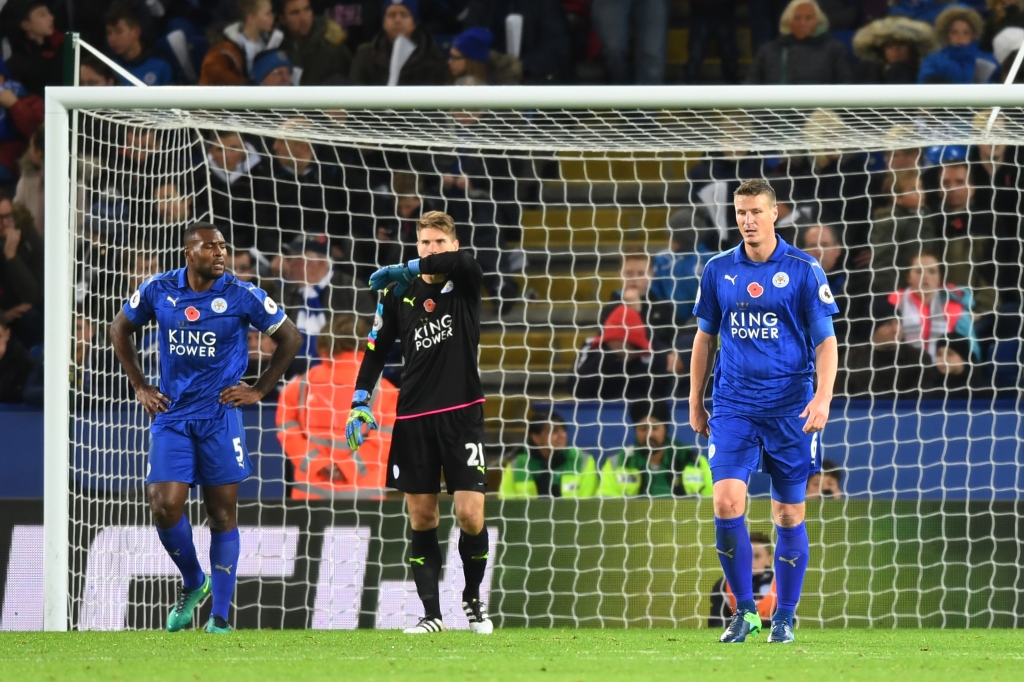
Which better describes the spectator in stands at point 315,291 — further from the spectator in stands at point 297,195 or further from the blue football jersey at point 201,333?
the blue football jersey at point 201,333

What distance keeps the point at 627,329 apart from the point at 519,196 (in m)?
1.86

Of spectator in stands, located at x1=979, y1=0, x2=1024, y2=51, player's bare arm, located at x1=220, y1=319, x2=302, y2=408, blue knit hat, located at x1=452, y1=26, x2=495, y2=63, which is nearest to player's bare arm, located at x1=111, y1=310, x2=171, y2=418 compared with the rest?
player's bare arm, located at x1=220, y1=319, x2=302, y2=408

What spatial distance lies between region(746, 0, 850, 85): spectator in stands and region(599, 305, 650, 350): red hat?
97.0 inches

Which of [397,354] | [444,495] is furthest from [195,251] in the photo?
[397,354]

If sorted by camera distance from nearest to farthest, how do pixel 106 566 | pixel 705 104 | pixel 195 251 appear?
pixel 195 251 < pixel 705 104 < pixel 106 566

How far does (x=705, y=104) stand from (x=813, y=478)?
2.59 meters

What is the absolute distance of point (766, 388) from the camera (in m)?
5.90

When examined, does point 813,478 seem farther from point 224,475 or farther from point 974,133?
point 224,475

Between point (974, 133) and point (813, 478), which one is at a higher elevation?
point (974, 133)

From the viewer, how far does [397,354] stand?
9.98 metres

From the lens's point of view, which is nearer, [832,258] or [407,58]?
[832,258]

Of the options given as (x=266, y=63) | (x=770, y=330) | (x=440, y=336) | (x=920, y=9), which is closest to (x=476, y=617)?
(x=440, y=336)

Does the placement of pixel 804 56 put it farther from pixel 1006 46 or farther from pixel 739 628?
pixel 739 628

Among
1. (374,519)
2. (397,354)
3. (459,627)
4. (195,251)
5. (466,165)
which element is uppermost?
(466,165)
